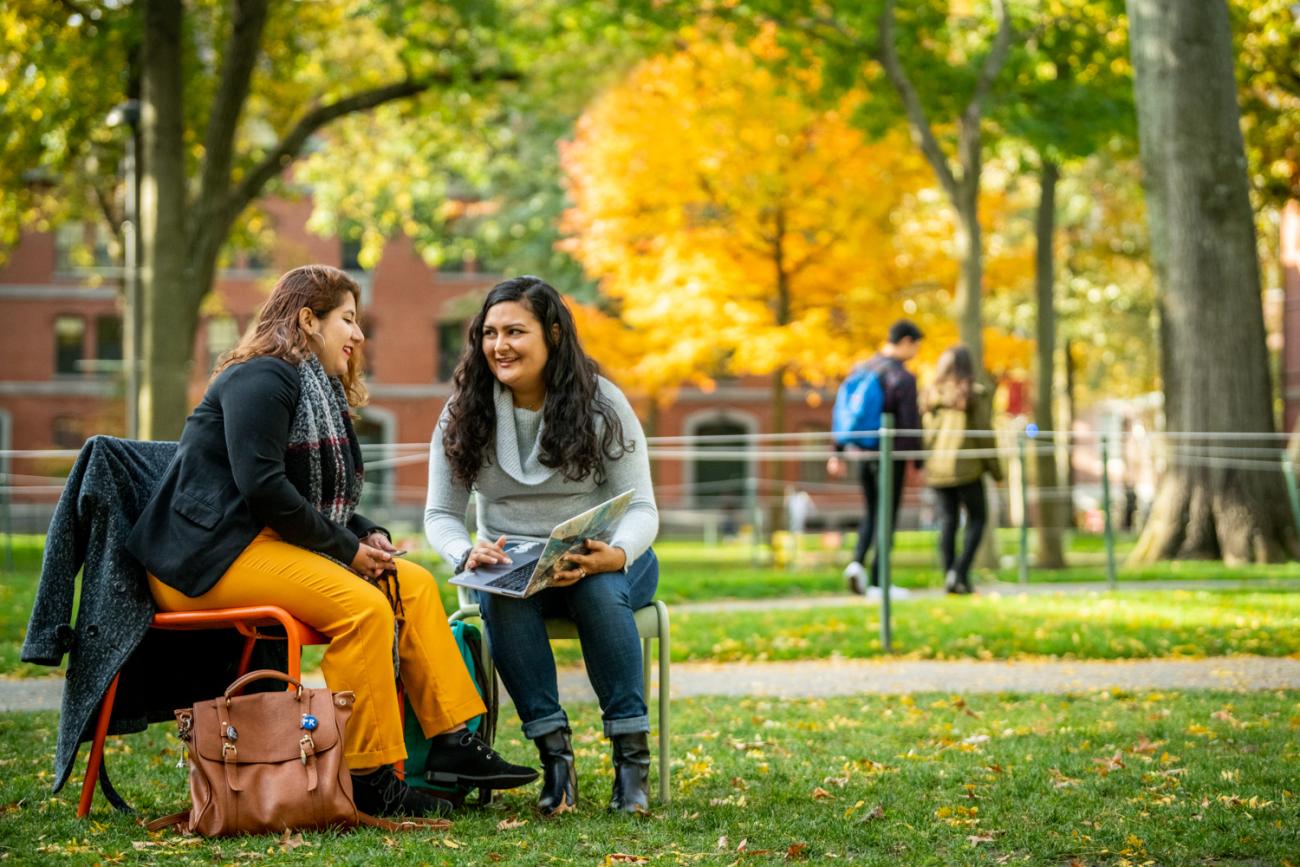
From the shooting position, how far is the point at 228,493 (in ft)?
15.1

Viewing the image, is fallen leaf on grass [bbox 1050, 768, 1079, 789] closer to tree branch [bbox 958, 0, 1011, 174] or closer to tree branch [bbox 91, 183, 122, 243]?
tree branch [bbox 958, 0, 1011, 174]

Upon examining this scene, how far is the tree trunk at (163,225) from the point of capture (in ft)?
54.6

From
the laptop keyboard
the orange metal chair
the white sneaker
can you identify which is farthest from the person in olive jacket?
the orange metal chair

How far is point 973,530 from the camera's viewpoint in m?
11.7

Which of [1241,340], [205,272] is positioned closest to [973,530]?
[1241,340]

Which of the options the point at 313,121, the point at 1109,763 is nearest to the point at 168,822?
the point at 1109,763

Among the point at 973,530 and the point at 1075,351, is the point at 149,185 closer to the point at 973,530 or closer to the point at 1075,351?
the point at 973,530

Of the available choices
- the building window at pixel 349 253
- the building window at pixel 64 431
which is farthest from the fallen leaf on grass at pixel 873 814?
the building window at pixel 64 431

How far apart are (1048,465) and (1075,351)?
13649 millimetres

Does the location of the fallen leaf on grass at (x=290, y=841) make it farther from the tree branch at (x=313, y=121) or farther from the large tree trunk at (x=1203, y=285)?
the tree branch at (x=313, y=121)

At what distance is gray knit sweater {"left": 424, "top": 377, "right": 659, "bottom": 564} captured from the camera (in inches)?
202

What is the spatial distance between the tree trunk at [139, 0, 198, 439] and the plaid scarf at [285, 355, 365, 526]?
1222 cm

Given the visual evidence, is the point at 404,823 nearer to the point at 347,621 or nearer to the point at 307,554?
the point at 347,621

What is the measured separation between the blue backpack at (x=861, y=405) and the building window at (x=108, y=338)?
3888cm
